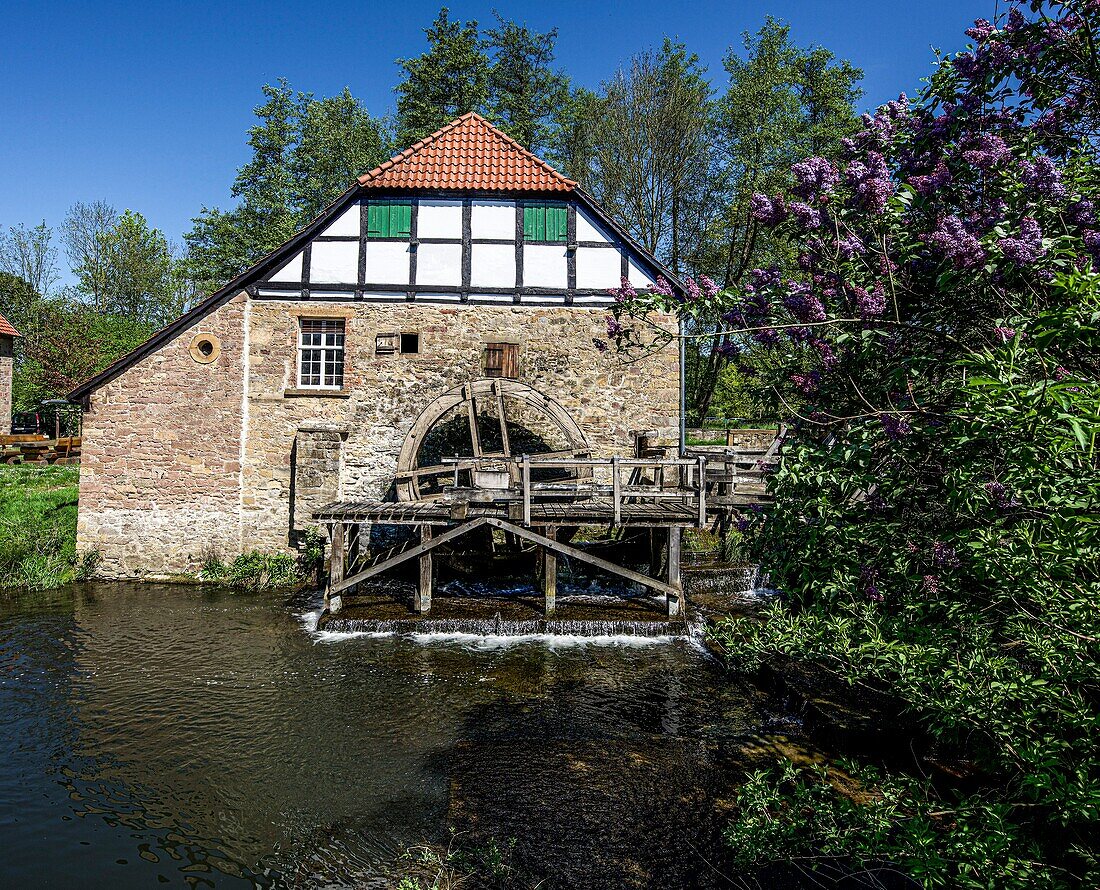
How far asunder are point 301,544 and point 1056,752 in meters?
11.7

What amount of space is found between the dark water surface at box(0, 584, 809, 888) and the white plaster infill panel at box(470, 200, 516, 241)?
7048mm

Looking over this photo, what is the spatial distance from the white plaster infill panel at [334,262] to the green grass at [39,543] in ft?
20.0

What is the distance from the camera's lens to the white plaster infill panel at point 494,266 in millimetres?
12656

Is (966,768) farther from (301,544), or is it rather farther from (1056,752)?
(301,544)

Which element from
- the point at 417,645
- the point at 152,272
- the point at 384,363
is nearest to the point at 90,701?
the point at 417,645


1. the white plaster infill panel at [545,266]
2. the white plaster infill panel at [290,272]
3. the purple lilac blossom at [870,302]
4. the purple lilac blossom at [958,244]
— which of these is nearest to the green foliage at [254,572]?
the white plaster infill panel at [290,272]

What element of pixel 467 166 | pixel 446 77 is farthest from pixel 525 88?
pixel 467 166

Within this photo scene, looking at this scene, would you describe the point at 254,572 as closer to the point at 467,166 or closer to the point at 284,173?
the point at 467,166

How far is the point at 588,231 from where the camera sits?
12.6 meters

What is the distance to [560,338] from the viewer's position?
12781mm

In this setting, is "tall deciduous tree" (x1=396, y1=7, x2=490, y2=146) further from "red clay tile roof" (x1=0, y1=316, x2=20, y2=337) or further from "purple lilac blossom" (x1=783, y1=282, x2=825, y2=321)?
"purple lilac blossom" (x1=783, y1=282, x2=825, y2=321)

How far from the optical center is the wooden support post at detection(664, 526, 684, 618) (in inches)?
403

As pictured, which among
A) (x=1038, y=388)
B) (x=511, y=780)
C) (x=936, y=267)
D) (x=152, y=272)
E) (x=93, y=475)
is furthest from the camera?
(x=152, y=272)

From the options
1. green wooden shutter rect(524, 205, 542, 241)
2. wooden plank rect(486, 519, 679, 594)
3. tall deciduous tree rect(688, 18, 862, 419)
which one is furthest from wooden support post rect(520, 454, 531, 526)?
tall deciduous tree rect(688, 18, 862, 419)
